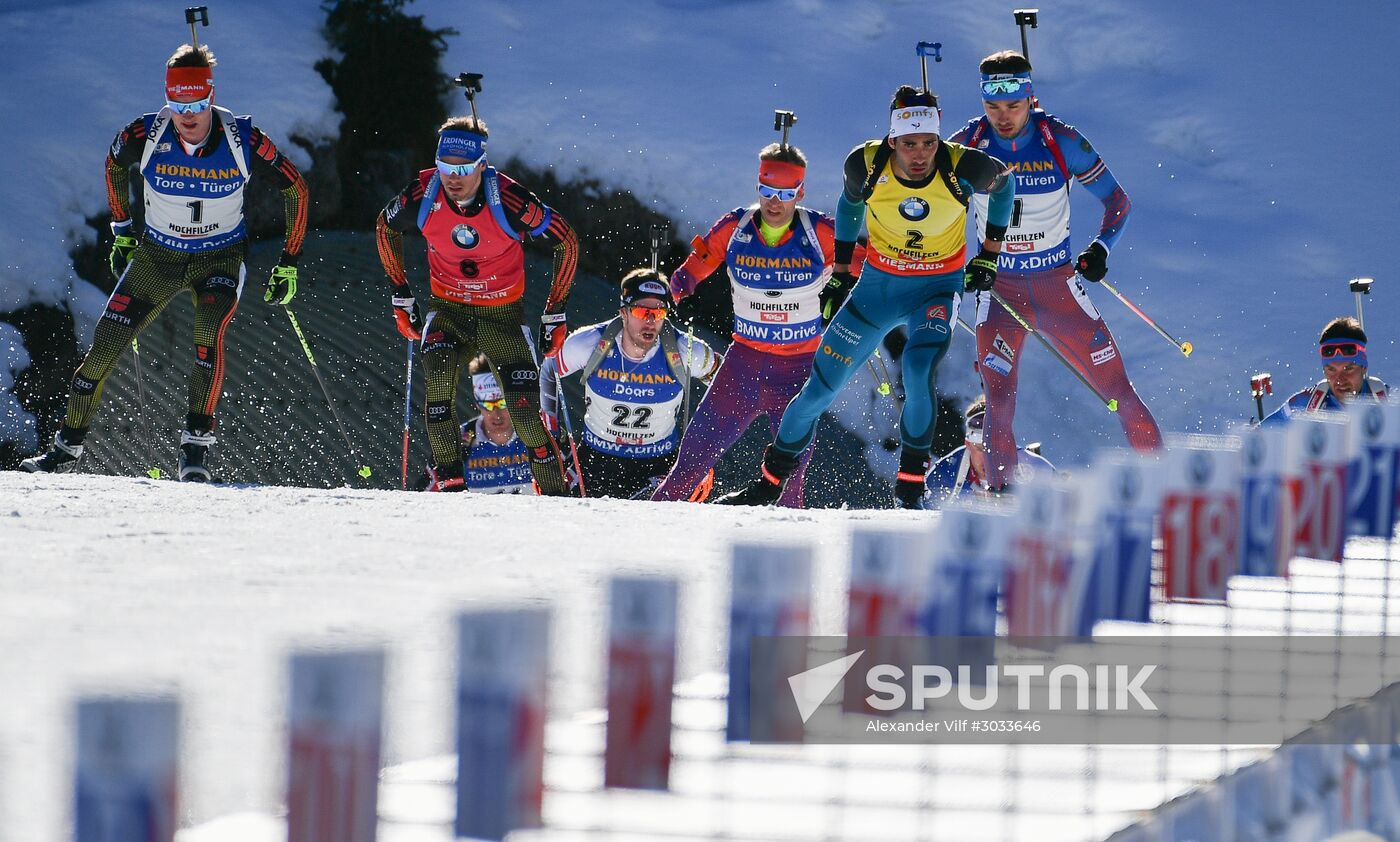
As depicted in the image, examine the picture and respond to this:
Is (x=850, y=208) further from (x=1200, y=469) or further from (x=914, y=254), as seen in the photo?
(x=1200, y=469)

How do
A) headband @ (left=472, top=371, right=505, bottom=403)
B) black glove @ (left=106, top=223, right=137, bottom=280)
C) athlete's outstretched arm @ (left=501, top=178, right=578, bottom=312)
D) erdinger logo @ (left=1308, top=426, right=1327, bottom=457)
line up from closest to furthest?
erdinger logo @ (left=1308, top=426, right=1327, bottom=457), black glove @ (left=106, top=223, right=137, bottom=280), athlete's outstretched arm @ (left=501, top=178, right=578, bottom=312), headband @ (left=472, top=371, right=505, bottom=403)

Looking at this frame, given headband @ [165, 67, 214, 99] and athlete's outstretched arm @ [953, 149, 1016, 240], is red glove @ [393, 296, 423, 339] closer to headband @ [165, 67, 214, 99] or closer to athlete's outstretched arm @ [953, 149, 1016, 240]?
headband @ [165, 67, 214, 99]

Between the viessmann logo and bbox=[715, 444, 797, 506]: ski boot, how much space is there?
363cm

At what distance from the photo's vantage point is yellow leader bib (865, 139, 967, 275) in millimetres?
6277

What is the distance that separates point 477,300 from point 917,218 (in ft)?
7.08

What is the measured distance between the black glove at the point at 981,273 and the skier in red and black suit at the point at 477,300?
6.27 feet

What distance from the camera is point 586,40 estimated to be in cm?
1925

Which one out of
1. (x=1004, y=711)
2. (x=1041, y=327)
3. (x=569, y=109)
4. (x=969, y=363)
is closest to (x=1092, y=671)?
(x=1004, y=711)

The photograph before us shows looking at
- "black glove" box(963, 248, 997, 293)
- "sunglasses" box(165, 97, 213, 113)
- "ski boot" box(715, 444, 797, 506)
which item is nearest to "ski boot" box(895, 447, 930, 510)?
"ski boot" box(715, 444, 797, 506)

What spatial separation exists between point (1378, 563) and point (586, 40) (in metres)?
16.0

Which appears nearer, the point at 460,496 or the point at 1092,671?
the point at 1092,671

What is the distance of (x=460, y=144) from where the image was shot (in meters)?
6.98

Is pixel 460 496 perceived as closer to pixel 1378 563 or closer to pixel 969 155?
pixel 969 155

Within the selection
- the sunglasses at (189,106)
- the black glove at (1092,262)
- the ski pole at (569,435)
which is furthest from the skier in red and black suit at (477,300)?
the black glove at (1092,262)
